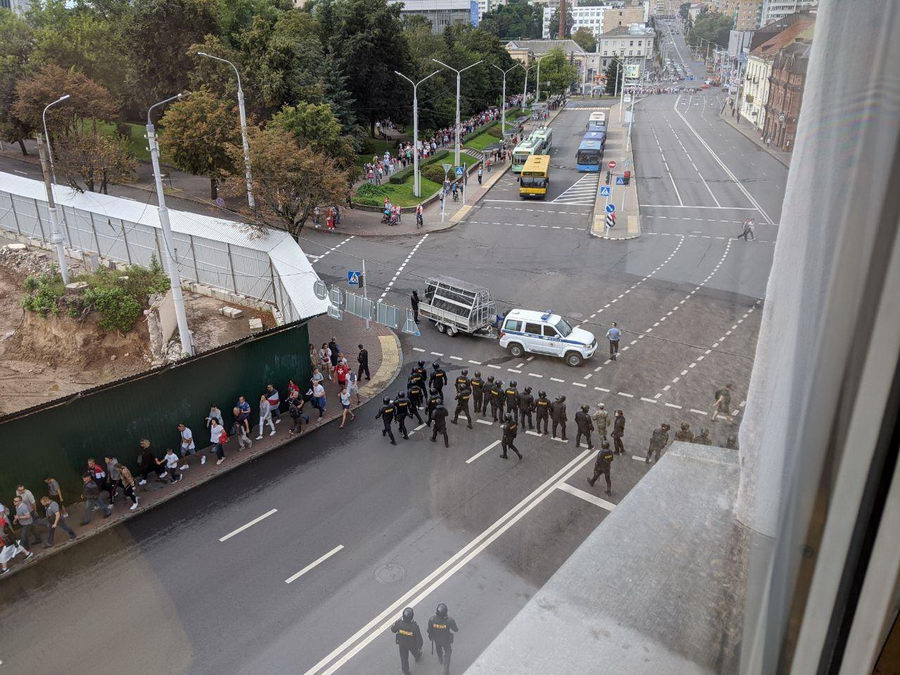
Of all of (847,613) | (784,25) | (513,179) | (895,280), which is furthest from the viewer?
(513,179)

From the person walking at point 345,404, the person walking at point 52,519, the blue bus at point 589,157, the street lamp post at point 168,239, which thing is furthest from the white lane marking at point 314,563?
the blue bus at point 589,157

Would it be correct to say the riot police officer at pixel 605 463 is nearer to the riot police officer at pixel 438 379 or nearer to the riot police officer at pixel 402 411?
the riot police officer at pixel 402 411

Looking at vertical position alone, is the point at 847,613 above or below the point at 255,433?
above

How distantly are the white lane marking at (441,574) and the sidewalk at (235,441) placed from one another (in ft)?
16.1

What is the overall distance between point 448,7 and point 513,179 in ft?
376

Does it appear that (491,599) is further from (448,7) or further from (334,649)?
(448,7)

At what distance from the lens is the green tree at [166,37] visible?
120ft

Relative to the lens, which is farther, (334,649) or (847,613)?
(334,649)

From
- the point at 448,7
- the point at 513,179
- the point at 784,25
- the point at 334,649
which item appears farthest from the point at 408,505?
the point at 448,7

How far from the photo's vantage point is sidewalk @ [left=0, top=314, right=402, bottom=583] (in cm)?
1210

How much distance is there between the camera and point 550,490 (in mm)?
12703

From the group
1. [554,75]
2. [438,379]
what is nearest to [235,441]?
[438,379]

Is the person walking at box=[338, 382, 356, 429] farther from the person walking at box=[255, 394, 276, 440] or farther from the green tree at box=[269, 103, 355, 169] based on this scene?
the green tree at box=[269, 103, 355, 169]

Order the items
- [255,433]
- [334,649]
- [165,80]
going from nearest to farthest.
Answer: [334,649], [255,433], [165,80]
